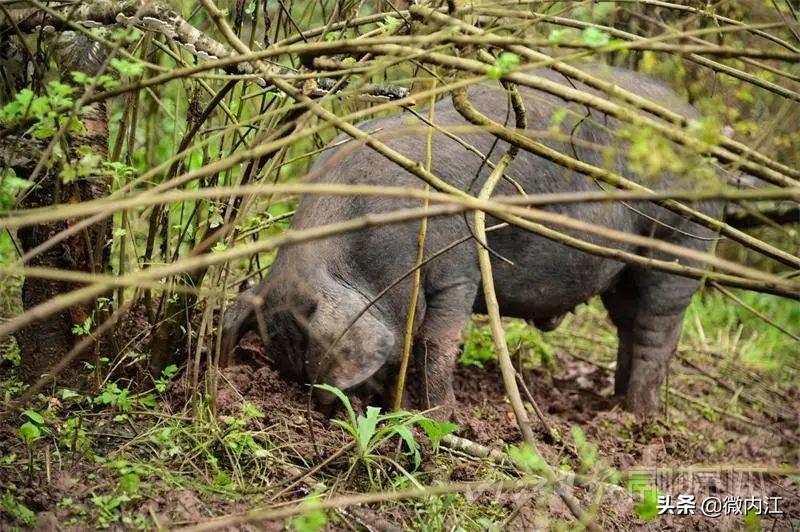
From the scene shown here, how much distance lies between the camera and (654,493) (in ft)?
9.68

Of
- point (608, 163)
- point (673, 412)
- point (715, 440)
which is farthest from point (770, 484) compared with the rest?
point (608, 163)

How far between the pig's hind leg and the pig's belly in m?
0.47

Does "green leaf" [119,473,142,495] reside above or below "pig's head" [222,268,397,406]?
below

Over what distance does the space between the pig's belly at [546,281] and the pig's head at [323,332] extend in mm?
883

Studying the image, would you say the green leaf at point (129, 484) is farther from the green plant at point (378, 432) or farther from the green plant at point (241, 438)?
the green plant at point (378, 432)

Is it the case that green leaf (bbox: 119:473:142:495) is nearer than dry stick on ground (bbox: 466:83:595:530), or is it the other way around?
dry stick on ground (bbox: 466:83:595:530)

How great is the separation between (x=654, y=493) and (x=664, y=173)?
304 cm

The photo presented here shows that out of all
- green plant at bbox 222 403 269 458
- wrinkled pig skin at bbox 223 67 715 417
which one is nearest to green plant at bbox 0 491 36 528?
green plant at bbox 222 403 269 458

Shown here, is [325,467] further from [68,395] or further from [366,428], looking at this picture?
[68,395]

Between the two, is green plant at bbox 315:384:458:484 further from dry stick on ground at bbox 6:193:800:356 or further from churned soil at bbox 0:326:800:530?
dry stick on ground at bbox 6:193:800:356

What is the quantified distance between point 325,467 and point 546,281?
78.3 inches

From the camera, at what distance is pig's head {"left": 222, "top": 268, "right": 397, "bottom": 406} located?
175 inches

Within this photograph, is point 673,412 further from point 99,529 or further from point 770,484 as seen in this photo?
point 99,529

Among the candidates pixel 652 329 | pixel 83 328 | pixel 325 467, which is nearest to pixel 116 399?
pixel 83 328
